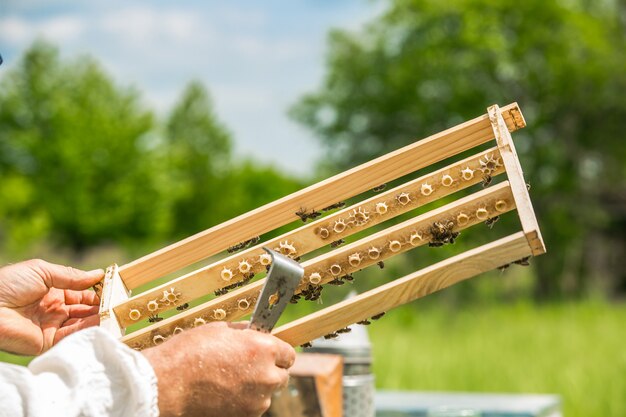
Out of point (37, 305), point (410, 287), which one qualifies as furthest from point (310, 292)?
point (37, 305)

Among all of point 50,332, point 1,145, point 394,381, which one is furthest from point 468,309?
point 1,145

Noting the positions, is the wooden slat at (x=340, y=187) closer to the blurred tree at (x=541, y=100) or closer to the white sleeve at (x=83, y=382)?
the white sleeve at (x=83, y=382)

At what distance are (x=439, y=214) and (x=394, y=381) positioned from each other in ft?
19.0

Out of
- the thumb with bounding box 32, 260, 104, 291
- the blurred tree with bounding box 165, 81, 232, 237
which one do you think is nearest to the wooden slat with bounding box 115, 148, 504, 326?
the thumb with bounding box 32, 260, 104, 291

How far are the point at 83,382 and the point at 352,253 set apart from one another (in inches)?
35.0

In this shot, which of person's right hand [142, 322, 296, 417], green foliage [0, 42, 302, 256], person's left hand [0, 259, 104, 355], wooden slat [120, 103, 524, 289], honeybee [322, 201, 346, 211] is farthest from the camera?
green foliage [0, 42, 302, 256]

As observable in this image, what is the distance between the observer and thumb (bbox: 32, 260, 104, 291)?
8.77 feet

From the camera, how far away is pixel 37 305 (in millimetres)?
2785

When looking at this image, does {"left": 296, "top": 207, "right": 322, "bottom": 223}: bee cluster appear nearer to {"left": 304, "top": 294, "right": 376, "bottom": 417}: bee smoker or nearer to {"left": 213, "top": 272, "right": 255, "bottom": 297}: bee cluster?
{"left": 213, "top": 272, "right": 255, "bottom": 297}: bee cluster

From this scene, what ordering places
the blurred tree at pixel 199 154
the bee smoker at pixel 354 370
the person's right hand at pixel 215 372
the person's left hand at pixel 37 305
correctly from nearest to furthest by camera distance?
the person's right hand at pixel 215 372 → the person's left hand at pixel 37 305 → the bee smoker at pixel 354 370 → the blurred tree at pixel 199 154

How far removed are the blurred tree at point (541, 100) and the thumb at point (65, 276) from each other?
89.3 ft

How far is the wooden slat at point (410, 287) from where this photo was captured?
206 centimetres

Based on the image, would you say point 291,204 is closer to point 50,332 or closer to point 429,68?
point 50,332

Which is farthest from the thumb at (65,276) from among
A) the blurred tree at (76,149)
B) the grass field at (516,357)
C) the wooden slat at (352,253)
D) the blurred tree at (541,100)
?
the blurred tree at (76,149)
